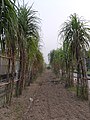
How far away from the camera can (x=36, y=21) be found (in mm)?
12484

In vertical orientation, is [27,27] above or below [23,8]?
below

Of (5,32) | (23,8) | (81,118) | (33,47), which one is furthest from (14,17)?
(33,47)

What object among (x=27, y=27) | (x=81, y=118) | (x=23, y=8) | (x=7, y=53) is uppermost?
(x=23, y=8)

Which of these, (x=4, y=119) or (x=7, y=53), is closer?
(x=4, y=119)

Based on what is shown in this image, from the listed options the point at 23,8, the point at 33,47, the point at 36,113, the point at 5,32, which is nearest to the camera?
the point at 5,32

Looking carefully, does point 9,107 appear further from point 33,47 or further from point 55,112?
point 33,47

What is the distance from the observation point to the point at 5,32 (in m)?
6.96

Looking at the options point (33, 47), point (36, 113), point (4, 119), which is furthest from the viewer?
point (33, 47)

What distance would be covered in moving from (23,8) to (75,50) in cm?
302

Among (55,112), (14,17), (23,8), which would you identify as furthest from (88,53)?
(14,17)

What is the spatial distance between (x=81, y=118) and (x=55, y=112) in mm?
1168

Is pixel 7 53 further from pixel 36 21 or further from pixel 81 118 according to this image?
pixel 36 21

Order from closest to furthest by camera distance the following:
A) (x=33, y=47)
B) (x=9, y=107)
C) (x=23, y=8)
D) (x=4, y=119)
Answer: (x=4, y=119)
(x=9, y=107)
(x=23, y=8)
(x=33, y=47)

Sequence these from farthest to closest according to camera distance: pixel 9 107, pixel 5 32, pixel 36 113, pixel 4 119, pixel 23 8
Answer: pixel 23 8 < pixel 9 107 < pixel 36 113 < pixel 4 119 < pixel 5 32
